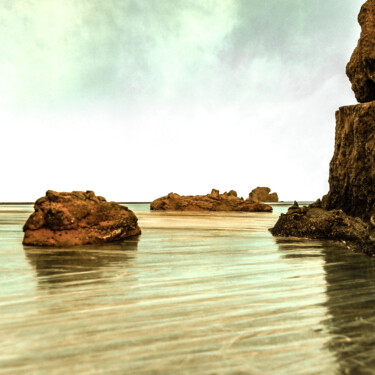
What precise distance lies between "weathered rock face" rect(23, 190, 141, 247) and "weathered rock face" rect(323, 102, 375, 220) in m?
5.82

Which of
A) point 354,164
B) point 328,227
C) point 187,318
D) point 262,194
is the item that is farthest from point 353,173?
point 262,194

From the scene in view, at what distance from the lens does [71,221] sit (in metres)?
6.84

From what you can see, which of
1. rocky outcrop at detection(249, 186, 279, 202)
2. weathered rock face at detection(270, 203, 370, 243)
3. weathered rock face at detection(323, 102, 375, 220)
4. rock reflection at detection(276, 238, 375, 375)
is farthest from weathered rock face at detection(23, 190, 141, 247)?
rocky outcrop at detection(249, 186, 279, 202)

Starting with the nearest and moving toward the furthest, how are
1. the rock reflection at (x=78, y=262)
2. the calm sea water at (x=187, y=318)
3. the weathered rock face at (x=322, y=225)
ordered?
the calm sea water at (x=187, y=318), the rock reflection at (x=78, y=262), the weathered rock face at (x=322, y=225)

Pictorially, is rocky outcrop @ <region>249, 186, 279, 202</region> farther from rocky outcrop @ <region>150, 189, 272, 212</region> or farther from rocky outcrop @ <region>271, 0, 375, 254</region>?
rocky outcrop @ <region>271, 0, 375, 254</region>

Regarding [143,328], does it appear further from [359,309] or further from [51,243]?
[51,243]

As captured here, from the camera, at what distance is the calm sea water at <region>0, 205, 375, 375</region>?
1.64 meters

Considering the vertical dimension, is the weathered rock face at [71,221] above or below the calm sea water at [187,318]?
above

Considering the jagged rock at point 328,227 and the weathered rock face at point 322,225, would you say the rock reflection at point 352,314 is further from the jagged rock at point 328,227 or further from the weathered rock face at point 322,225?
the weathered rock face at point 322,225

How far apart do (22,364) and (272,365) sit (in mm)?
1323

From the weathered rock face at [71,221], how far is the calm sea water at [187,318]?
7.41 feet

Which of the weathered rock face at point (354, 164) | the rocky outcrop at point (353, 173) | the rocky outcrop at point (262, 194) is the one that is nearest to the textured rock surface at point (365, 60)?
the rocky outcrop at point (353, 173)

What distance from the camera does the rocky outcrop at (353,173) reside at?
687cm

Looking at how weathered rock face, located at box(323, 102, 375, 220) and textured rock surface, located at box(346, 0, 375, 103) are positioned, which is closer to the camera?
weathered rock face, located at box(323, 102, 375, 220)
